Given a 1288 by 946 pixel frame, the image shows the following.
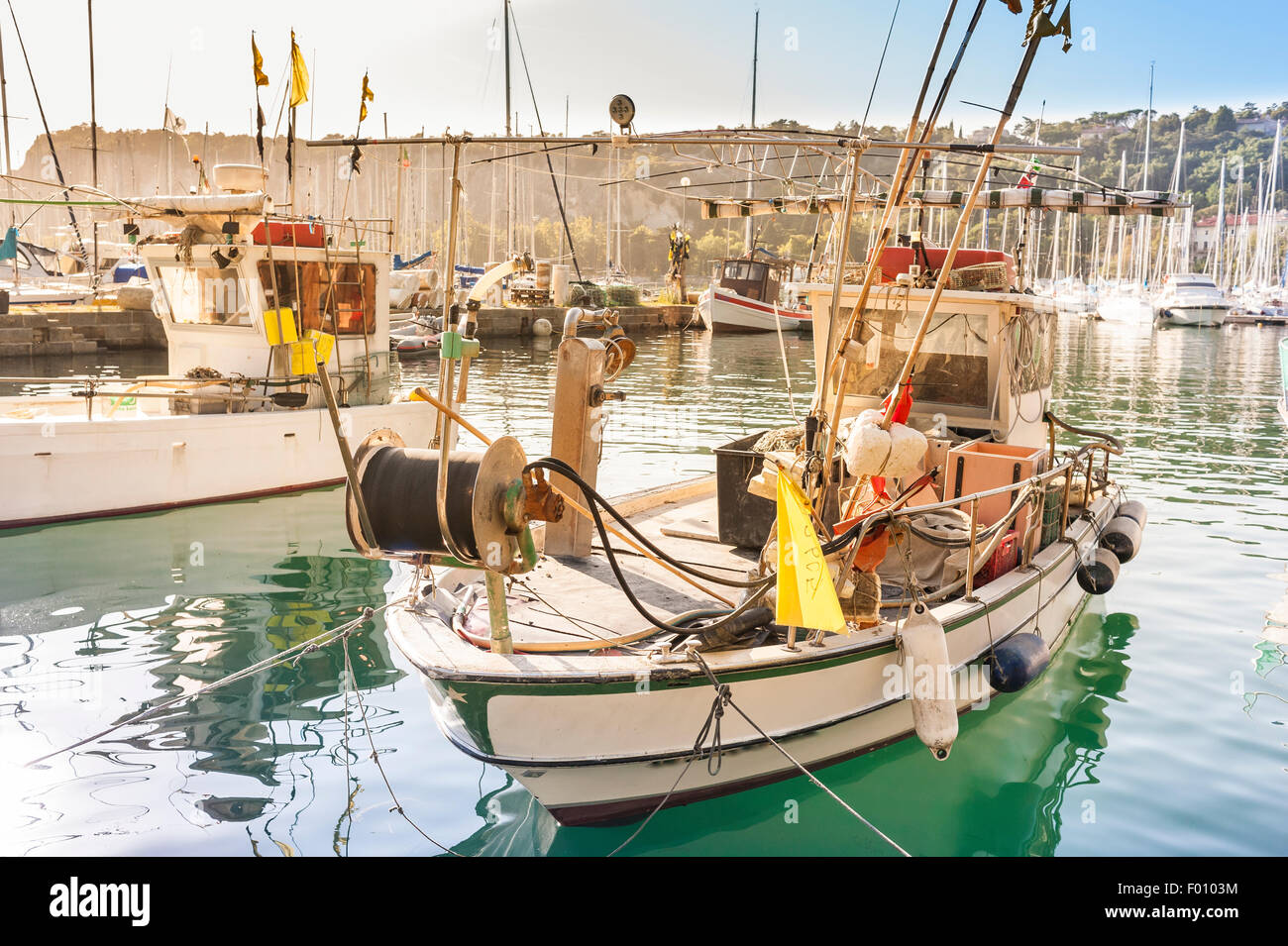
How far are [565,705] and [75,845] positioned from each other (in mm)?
2873

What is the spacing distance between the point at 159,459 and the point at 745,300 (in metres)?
34.9

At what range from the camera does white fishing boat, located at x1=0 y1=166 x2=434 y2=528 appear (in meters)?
12.3

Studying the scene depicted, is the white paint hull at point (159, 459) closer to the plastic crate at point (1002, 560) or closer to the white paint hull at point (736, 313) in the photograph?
the plastic crate at point (1002, 560)

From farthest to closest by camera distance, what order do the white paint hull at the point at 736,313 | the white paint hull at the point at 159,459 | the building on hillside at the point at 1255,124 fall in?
the building on hillside at the point at 1255,124 < the white paint hull at the point at 736,313 < the white paint hull at the point at 159,459

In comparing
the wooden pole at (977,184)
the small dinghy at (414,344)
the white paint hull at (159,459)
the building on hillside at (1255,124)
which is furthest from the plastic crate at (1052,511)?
the building on hillside at (1255,124)

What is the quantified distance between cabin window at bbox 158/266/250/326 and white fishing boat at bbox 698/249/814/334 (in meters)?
32.2

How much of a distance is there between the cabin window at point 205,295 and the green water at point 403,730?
8.41 feet

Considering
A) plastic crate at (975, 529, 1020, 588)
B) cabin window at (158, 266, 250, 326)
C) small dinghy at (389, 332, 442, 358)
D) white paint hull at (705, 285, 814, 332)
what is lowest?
plastic crate at (975, 529, 1020, 588)

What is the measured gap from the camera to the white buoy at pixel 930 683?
19.7ft

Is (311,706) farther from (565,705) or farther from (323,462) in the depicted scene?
(323,462)

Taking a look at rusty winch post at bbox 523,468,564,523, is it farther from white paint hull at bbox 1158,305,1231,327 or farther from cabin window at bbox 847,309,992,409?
white paint hull at bbox 1158,305,1231,327

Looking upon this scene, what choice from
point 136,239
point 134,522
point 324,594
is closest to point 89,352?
point 136,239

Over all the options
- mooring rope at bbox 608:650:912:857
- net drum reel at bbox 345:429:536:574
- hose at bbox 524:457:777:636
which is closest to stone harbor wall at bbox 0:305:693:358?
net drum reel at bbox 345:429:536:574

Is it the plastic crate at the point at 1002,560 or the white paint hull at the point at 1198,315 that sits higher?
the white paint hull at the point at 1198,315
